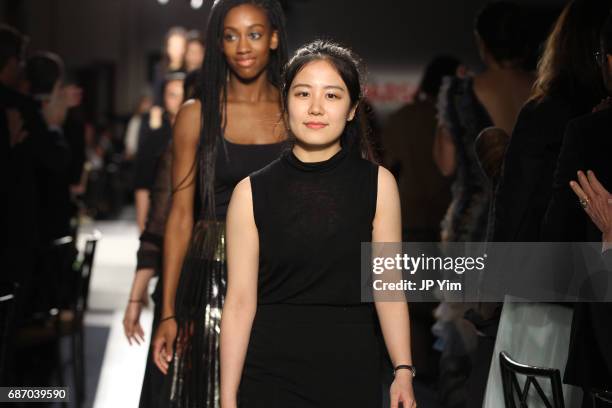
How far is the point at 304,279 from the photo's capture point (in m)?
2.18

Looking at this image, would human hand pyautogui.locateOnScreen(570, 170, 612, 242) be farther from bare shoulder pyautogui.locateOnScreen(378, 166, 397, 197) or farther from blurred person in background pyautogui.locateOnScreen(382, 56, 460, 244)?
blurred person in background pyautogui.locateOnScreen(382, 56, 460, 244)

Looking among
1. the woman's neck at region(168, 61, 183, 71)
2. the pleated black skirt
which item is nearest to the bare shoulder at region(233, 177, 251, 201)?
the pleated black skirt

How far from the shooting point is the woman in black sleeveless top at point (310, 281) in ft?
7.14

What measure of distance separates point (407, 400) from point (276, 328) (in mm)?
291

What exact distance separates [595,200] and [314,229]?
0.61 m

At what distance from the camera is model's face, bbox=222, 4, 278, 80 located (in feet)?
9.34

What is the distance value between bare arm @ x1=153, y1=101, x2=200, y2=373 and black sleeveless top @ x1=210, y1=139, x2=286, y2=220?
0.07m

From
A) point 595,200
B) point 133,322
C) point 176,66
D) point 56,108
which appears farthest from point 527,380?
point 176,66

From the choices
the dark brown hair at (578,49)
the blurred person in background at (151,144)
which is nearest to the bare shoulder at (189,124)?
the dark brown hair at (578,49)

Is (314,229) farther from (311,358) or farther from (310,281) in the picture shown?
(311,358)

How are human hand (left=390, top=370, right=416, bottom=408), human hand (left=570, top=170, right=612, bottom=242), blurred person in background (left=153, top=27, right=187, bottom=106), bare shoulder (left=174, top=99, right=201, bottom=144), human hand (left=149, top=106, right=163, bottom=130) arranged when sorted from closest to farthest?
human hand (left=390, top=370, right=416, bottom=408), human hand (left=570, top=170, right=612, bottom=242), bare shoulder (left=174, top=99, right=201, bottom=144), human hand (left=149, top=106, right=163, bottom=130), blurred person in background (left=153, top=27, right=187, bottom=106)

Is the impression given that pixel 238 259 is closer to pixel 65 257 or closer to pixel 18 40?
pixel 65 257

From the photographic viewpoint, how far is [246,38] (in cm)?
285

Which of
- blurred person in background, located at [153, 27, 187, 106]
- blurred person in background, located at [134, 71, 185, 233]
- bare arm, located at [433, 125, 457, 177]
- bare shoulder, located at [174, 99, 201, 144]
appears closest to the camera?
bare shoulder, located at [174, 99, 201, 144]
